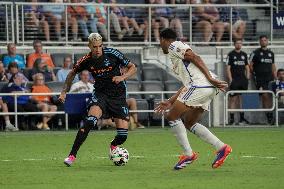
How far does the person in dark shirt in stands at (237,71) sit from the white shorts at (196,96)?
459 inches

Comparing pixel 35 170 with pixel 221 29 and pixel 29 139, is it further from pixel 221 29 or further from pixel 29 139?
pixel 221 29

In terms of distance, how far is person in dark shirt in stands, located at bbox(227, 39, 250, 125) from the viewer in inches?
997

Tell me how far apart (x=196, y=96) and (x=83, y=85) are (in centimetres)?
1012

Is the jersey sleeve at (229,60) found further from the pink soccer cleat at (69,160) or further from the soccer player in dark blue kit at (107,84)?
the pink soccer cleat at (69,160)

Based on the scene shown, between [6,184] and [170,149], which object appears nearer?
[6,184]

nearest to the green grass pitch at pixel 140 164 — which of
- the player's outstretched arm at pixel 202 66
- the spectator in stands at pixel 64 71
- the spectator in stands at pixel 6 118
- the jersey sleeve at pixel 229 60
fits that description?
the spectator in stands at pixel 6 118

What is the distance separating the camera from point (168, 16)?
27.7m

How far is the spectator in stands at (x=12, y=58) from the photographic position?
24.4m

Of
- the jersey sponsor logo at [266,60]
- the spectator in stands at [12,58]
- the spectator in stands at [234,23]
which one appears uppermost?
the spectator in stands at [234,23]

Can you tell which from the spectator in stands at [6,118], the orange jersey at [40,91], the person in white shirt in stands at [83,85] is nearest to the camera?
the spectator in stands at [6,118]

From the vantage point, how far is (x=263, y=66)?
84.8ft

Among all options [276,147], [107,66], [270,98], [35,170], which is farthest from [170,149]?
[270,98]

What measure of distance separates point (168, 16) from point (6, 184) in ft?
54.5

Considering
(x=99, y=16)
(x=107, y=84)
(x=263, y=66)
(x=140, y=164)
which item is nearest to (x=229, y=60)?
(x=263, y=66)
